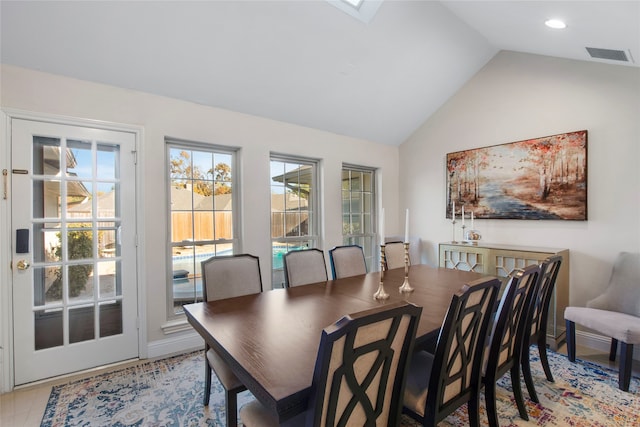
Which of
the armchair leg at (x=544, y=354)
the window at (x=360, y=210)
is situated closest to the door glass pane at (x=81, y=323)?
the window at (x=360, y=210)

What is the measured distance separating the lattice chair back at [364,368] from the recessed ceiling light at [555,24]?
8.66 feet

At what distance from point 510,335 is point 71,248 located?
3314 mm

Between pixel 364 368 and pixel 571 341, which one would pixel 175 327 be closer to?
pixel 364 368

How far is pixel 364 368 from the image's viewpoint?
1077mm

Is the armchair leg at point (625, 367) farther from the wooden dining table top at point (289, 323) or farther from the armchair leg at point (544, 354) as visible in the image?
the wooden dining table top at point (289, 323)

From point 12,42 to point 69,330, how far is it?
2.19 m

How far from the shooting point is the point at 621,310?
2.79 m

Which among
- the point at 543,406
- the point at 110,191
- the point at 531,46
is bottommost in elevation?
the point at 543,406

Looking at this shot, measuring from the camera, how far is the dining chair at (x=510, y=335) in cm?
169

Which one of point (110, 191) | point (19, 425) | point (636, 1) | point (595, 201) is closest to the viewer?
point (636, 1)

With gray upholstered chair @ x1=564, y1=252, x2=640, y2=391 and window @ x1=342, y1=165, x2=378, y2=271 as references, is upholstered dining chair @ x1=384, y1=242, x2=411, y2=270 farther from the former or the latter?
gray upholstered chair @ x1=564, y1=252, x2=640, y2=391

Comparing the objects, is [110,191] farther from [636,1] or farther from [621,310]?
[621,310]

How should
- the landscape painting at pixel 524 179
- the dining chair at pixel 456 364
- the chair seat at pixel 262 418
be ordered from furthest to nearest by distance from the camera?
1. the landscape painting at pixel 524 179
2. the dining chair at pixel 456 364
3. the chair seat at pixel 262 418

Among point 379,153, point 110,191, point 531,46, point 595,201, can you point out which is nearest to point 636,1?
point 531,46
